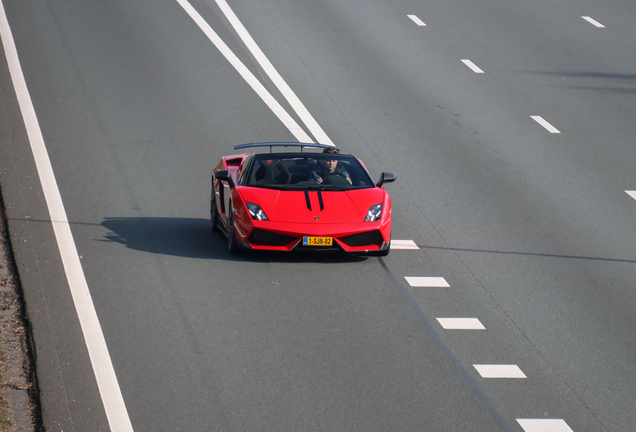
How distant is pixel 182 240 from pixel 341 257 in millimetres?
2392

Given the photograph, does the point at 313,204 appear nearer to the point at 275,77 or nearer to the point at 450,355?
the point at 450,355

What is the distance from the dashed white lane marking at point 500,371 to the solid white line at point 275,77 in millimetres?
10138

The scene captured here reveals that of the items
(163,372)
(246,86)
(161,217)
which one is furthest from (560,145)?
(163,372)

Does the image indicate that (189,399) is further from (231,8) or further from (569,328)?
(231,8)

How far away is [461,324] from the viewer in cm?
945

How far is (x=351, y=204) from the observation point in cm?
1167

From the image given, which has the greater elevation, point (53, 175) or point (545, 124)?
point (545, 124)

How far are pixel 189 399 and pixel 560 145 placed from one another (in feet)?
43.0

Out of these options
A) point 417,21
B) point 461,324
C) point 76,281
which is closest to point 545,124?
point 417,21

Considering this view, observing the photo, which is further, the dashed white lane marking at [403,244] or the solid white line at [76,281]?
the dashed white lane marking at [403,244]

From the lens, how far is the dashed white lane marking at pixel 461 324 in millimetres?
9359

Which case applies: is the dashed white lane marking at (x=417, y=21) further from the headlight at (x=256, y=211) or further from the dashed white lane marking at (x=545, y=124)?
the headlight at (x=256, y=211)

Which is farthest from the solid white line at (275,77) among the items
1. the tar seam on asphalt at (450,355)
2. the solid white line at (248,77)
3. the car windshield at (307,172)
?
the tar seam on asphalt at (450,355)

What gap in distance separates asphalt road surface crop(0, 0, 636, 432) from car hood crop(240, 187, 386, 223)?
66cm
